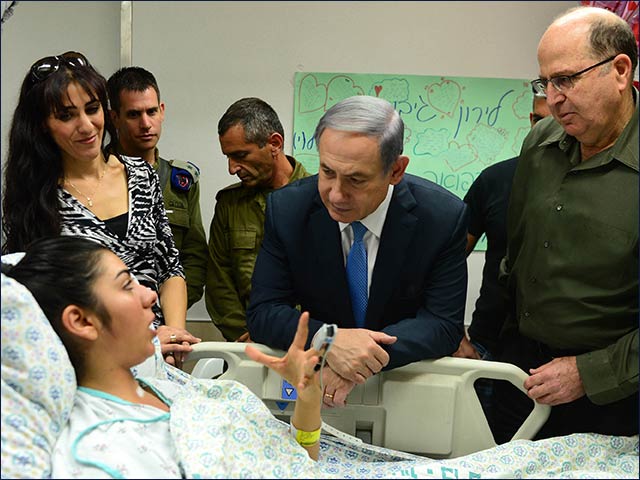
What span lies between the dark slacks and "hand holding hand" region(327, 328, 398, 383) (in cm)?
46

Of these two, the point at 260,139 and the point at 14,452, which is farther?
the point at 260,139

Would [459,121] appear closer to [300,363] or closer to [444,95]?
[444,95]

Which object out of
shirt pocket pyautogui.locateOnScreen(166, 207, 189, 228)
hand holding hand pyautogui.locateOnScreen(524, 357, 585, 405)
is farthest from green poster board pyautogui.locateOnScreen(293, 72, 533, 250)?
hand holding hand pyautogui.locateOnScreen(524, 357, 585, 405)

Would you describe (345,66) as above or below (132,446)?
above

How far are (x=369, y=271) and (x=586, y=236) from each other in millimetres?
561

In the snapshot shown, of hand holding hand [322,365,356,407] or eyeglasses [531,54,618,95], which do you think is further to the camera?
hand holding hand [322,365,356,407]

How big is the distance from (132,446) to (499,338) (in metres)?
1.28

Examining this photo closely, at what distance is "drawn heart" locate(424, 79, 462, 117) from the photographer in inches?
140

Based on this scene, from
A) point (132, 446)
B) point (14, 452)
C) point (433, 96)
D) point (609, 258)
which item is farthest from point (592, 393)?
point (433, 96)

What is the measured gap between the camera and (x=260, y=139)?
2.33m

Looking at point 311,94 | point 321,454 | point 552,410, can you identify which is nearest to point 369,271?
point 321,454

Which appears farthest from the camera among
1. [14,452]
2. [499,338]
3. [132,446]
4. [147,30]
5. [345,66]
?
[345,66]

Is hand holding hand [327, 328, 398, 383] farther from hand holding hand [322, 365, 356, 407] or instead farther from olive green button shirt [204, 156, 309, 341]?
olive green button shirt [204, 156, 309, 341]

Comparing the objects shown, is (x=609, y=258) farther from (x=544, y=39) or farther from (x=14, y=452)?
(x=14, y=452)
